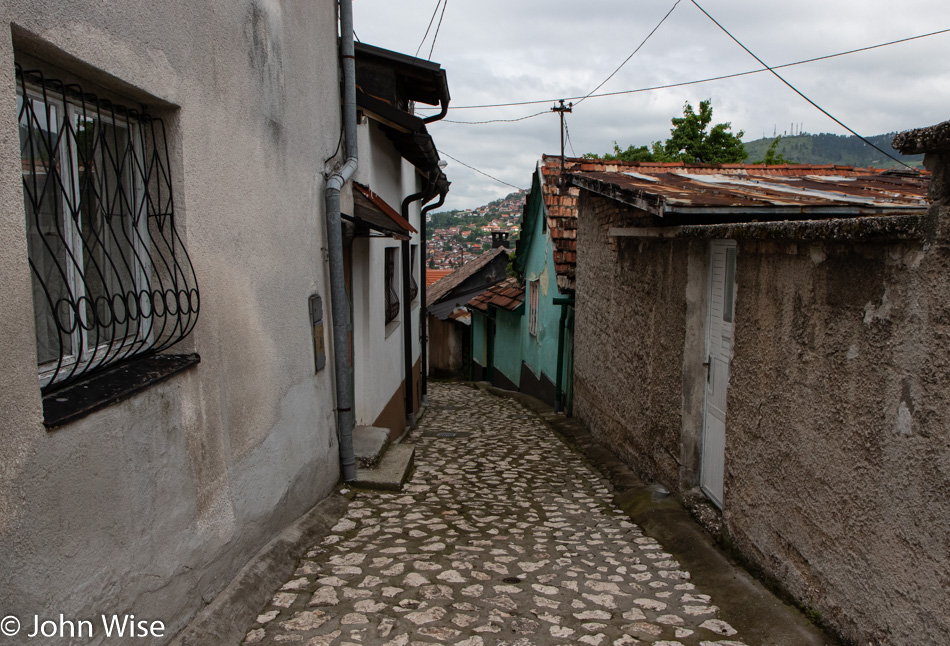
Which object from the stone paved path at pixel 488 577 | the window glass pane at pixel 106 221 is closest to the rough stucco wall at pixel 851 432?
the stone paved path at pixel 488 577

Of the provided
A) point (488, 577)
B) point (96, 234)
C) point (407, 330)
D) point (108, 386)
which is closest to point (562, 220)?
point (407, 330)

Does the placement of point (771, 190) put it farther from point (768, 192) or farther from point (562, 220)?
point (562, 220)

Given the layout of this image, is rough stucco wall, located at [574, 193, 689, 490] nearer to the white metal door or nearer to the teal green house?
the white metal door

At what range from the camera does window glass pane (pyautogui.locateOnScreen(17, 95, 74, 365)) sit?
7.79 feet

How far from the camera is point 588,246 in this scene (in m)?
9.27

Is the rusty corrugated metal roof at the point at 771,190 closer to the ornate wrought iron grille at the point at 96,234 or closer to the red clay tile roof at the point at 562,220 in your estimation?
the red clay tile roof at the point at 562,220

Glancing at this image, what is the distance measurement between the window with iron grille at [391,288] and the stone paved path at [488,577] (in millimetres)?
2934

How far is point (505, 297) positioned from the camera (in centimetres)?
1697

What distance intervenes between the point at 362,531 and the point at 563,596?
5.30 feet

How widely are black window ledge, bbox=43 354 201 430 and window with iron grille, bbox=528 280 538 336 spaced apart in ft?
38.3

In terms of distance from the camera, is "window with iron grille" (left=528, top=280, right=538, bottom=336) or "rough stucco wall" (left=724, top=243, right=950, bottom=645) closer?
"rough stucco wall" (left=724, top=243, right=950, bottom=645)

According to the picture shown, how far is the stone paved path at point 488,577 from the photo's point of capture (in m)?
3.45

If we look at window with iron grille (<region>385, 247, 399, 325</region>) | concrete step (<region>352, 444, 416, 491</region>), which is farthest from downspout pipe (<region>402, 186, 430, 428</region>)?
concrete step (<region>352, 444, 416, 491</region>)

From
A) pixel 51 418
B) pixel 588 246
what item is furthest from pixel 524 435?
pixel 51 418
